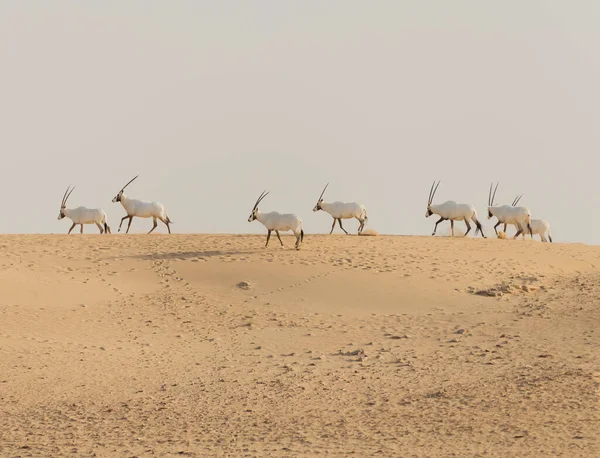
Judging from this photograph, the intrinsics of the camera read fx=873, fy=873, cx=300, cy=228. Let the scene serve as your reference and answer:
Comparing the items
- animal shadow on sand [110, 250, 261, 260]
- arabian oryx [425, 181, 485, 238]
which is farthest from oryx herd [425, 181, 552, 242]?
animal shadow on sand [110, 250, 261, 260]

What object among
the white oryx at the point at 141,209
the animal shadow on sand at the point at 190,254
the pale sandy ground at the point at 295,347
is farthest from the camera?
the white oryx at the point at 141,209

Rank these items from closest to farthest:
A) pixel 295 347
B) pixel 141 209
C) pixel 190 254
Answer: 1. pixel 295 347
2. pixel 190 254
3. pixel 141 209

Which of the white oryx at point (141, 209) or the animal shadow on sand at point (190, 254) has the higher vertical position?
the white oryx at point (141, 209)

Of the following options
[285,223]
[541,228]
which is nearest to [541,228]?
[541,228]

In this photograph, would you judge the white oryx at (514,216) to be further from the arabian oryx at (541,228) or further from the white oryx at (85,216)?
the white oryx at (85,216)

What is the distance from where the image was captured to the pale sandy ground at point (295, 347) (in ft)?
34.9

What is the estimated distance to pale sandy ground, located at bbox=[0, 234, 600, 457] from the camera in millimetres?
10641

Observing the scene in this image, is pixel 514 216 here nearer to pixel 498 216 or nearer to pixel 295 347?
pixel 498 216

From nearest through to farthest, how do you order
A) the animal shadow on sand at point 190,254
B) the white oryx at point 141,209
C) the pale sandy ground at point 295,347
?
the pale sandy ground at point 295,347 → the animal shadow on sand at point 190,254 → the white oryx at point 141,209

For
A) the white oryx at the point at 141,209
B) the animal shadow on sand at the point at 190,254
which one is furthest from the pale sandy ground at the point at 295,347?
the white oryx at the point at 141,209

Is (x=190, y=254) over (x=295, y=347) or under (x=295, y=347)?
over

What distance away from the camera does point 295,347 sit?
15.8 m

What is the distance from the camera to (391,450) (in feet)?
32.5

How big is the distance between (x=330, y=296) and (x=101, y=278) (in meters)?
5.56
